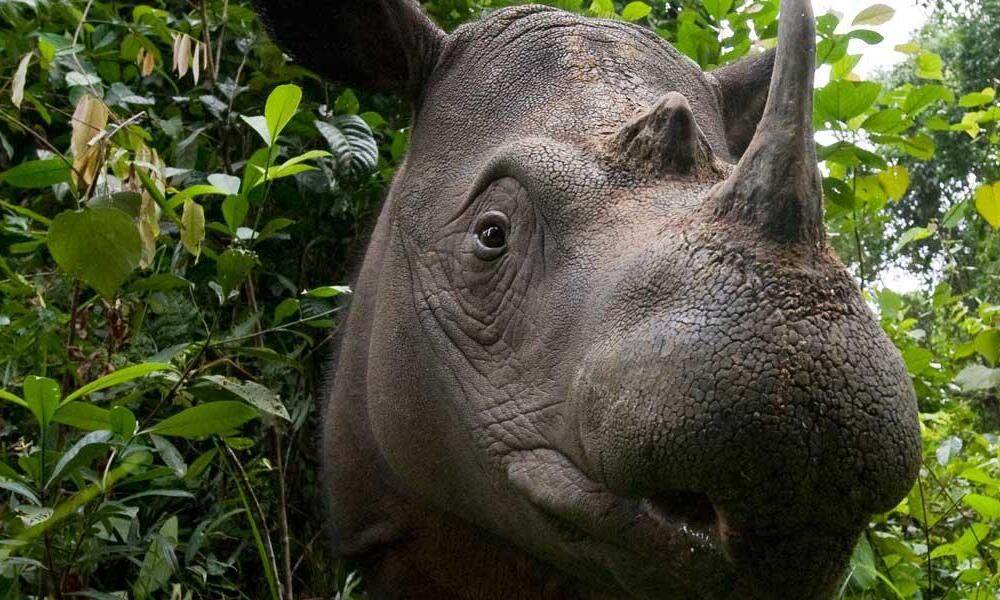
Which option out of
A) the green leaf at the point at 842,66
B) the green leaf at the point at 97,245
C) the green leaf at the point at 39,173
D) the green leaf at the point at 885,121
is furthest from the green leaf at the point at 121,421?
the green leaf at the point at 842,66

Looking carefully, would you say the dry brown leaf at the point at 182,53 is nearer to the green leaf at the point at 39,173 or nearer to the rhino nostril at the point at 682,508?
the green leaf at the point at 39,173

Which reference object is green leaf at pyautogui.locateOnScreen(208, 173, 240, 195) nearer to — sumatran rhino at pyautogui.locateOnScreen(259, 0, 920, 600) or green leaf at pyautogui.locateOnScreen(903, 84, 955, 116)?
sumatran rhino at pyautogui.locateOnScreen(259, 0, 920, 600)

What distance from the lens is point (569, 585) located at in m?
3.07

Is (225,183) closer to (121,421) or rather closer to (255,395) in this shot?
(255,395)

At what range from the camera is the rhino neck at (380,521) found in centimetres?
335

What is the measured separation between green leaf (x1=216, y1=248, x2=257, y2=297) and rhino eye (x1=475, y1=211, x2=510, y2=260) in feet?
2.42

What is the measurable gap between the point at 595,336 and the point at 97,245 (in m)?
1.31

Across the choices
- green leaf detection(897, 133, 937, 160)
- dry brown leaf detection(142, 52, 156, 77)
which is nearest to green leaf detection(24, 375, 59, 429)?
dry brown leaf detection(142, 52, 156, 77)

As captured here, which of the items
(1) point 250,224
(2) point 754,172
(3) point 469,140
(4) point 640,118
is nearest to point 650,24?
(1) point 250,224

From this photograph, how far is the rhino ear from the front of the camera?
3.89m

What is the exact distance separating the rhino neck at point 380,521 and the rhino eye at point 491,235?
56cm

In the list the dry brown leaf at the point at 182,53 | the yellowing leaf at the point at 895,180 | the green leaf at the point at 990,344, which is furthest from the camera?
the yellowing leaf at the point at 895,180

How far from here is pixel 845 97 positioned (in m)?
4.25

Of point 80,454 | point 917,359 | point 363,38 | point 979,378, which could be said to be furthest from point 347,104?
point 979,378
